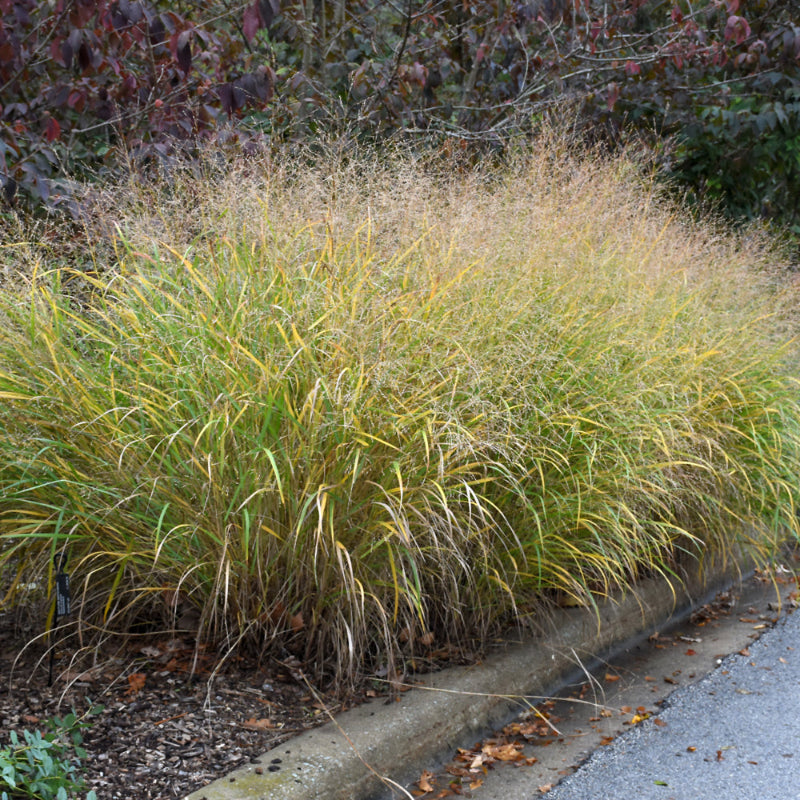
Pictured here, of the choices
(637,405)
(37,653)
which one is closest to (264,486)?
(37,653)

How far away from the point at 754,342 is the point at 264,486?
2.87 meters

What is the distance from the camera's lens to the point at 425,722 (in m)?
3.07

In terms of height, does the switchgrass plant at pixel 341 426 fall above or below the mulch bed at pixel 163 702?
above

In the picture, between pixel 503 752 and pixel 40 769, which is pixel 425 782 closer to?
pixel 503 752

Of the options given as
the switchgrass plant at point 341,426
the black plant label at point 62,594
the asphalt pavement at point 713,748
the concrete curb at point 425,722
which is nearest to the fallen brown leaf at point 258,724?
the concrete curb at point 425,722

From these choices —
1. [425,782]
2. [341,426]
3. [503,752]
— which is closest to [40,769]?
[425,782]

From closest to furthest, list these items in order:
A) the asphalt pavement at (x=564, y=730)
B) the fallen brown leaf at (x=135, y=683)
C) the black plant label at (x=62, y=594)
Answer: the asphalt pavement at (x=564, y=730) < the black plant label at (x=62, y=594) < the fallen brown leaf at (x=135, y=683)

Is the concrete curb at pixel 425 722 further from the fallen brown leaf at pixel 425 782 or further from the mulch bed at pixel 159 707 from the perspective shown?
the mulch bed at pixel 159 707

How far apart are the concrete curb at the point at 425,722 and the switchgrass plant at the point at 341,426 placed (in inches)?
6.6

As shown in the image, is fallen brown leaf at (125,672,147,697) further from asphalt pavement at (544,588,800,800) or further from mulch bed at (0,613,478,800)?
asphalt pavement at (544,588,800,800)

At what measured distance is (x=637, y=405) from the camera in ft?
12.8

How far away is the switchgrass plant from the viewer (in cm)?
314

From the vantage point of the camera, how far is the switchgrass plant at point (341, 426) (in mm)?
3145

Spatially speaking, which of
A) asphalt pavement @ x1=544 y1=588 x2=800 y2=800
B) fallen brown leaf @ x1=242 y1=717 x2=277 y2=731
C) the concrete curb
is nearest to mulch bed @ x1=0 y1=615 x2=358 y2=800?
fallen brown leaf @ x1=242 y1=717 x2=277 y2=731
